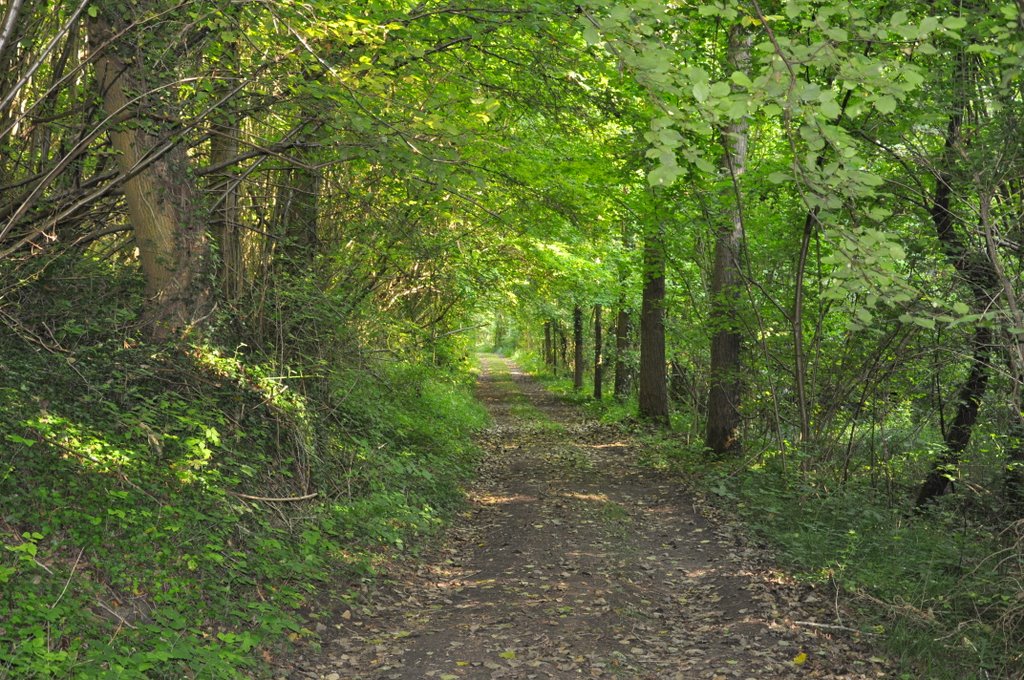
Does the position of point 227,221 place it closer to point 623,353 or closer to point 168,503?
point 168,503

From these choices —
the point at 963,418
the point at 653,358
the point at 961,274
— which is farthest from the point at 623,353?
the point at 961,274

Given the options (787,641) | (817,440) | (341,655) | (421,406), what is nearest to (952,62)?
(817,440)

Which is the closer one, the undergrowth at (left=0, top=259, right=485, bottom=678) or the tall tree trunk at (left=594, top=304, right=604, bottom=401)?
the undergrowth at (left=0, top=259, right=485, bottom=678)

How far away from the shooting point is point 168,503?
5.78 metres

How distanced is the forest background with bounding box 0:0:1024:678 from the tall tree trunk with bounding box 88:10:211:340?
1.3 inches

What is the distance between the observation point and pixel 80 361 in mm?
6523

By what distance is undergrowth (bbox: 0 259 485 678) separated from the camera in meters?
4.55

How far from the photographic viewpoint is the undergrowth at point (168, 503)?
14.9 ft

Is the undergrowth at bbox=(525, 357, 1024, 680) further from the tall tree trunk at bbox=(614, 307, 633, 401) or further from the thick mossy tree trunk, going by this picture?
the tall tree trunk at bbox=(614, 307, 633, 401)

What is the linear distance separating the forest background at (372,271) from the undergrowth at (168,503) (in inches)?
1.2

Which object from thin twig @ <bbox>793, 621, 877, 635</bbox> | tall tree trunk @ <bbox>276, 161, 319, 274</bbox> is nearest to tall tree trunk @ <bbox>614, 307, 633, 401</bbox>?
tall tree trunk @ <bbox>276, 161, 319, 274</bbox>

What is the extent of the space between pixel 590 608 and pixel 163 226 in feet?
16.6

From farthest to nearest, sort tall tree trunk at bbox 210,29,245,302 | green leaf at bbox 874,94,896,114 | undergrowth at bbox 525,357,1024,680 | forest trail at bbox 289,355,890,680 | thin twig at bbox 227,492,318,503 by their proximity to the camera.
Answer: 1. tall tree trunk at bbox 210,29,245,302
2. thin twig at bbox 227,492,318,503
3. forest trail at bbox 289,355,890,680
4. undergrowth at bbox 525,357,1024,680
5. green leaf at bbox 874,94,896,114

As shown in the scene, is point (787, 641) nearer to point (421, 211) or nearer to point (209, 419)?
point (209, 419)
